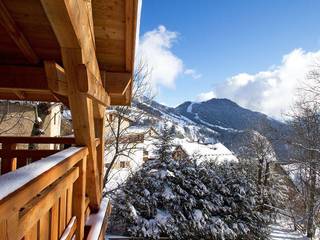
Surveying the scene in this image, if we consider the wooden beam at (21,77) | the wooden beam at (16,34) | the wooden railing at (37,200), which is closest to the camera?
the wooden railing at (37,200)

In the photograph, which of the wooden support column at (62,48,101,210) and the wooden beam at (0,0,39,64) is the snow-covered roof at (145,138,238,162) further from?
the wooden support column at (62,48,101,210)

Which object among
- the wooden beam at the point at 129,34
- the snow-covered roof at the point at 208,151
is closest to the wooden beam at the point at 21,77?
the wooden beam at the point at 129,34

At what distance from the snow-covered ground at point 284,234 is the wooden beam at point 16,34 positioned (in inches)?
563

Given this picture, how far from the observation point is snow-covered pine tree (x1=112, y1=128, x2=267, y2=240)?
449 inches

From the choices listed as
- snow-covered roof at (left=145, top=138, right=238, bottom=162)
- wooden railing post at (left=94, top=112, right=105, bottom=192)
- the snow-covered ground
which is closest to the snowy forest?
the snow-covered ground

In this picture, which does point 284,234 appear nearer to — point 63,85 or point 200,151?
point 200,151

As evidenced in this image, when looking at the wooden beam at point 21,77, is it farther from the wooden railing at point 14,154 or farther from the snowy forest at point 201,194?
the snowy forest at point 201,194

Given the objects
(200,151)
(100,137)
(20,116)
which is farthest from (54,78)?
(200,151)

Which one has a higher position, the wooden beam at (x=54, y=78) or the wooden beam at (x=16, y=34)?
the wooden beam at (x=16, y=34)

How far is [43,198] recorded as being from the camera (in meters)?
1.49

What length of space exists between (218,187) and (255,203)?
1754 mm

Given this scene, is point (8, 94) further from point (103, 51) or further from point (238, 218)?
point (238, 218)

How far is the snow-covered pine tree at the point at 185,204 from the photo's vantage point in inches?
449

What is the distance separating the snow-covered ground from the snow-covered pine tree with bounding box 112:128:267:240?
3.59 meters
